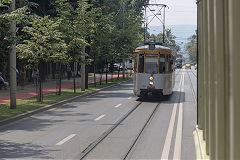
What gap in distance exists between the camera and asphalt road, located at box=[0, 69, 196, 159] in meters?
9.24

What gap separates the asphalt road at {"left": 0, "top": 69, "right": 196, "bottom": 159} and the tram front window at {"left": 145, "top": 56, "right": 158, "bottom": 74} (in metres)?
4.81

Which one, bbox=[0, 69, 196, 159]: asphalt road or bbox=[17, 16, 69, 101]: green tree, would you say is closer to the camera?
bbox=[0, 69, 196, 159]: asphalt road

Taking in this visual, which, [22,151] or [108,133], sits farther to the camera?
[108,133]

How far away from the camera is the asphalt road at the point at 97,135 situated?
30.3 ft

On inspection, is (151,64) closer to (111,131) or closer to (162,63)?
(162,63)

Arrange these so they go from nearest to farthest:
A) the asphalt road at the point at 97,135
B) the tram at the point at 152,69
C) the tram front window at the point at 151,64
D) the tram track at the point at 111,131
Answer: the tram track at the point at 111,131 < the asphalt road at the point at 97,135 < the tram at the point at 152,69 < the tram front window at the point at 151,64

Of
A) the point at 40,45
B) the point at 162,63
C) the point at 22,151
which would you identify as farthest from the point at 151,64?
the point at 22,151

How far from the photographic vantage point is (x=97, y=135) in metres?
11.8

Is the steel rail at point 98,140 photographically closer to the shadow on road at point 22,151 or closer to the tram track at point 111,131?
the tram track at point 111,131

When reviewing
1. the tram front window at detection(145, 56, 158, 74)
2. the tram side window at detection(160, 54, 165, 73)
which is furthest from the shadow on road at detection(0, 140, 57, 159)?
the tram side window at detection(160, 54, 165, 73)

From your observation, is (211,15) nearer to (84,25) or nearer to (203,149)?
(203,149)

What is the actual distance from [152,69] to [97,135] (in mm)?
11733

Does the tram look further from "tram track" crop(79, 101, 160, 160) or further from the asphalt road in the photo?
"tram track" crop(79, 101, 160, 160)

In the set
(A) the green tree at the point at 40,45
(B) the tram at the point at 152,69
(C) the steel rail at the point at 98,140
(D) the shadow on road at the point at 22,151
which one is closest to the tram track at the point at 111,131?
(C) the steel rail at the point at 98,140
